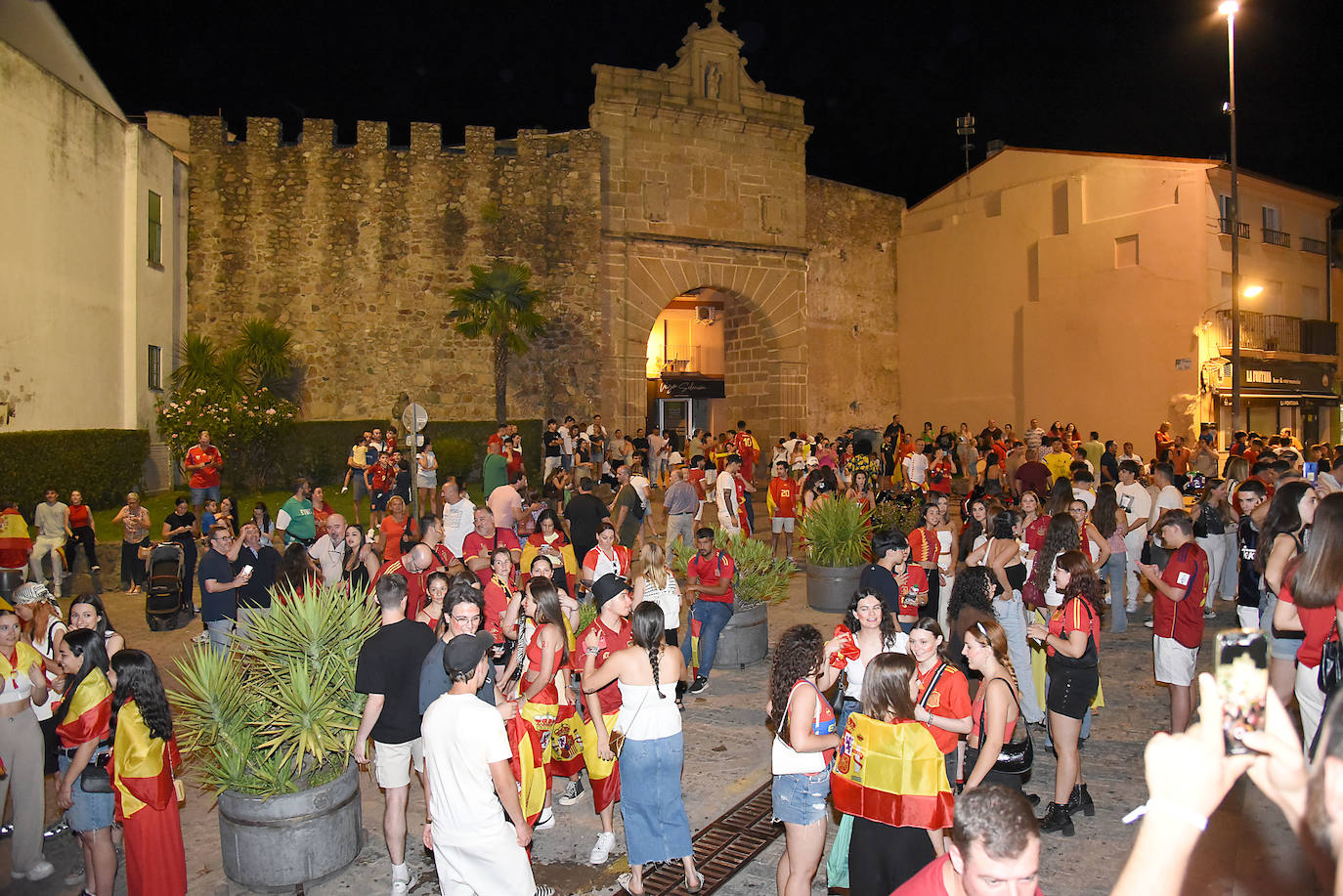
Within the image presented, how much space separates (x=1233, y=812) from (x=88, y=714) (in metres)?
6.56

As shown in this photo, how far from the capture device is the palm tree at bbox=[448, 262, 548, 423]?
71.9 feet

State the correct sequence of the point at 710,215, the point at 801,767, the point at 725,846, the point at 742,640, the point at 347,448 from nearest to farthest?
the point at 801,767 < the point at 725,846 < the point at 742,640 < the point at 347,448 < the point at 710,215

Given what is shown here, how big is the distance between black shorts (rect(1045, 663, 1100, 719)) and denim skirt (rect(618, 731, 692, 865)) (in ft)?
7.38

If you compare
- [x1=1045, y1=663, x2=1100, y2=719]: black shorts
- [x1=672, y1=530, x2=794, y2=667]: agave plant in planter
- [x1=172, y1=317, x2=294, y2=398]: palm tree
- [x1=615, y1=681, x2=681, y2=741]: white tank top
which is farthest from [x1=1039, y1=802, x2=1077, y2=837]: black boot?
[x1=172, y1=317, x2=294, y2=398]: palm tree

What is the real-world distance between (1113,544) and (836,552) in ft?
10.0

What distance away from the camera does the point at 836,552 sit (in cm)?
1129

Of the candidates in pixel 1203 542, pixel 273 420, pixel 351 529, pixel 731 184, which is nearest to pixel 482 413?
pixel 273 420

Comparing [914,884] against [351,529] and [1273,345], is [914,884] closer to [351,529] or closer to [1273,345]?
[351,529]

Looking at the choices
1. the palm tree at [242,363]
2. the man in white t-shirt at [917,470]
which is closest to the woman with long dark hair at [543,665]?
the man in white t-shirt at [917,470]

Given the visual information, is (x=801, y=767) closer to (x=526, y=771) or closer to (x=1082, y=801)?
(x=526, y=771)

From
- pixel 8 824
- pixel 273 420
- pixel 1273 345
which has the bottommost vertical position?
pixel 8 824

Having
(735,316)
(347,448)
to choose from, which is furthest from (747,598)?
(735,316)

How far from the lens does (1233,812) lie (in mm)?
5664

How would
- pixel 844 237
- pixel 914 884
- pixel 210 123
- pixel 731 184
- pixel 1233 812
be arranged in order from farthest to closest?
1. pixel 844 237
2. pixel 731 184
3. pixel 210 123
4. pixel 1233 812
5. pixel 914 884
